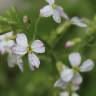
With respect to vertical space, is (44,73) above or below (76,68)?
above

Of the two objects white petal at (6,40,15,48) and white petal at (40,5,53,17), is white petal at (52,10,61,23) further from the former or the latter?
white petal at (6,40,15,48)

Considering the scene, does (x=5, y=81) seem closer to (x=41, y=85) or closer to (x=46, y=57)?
(x=41, y=85)

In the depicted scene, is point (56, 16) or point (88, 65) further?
point (88, 65)

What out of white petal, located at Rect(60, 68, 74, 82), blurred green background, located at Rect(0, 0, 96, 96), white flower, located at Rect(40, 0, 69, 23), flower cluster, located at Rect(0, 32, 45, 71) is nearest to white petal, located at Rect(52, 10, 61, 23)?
white flower, located at Rect(40, 0, 69, 23)

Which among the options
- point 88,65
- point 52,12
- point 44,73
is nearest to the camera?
point 52,12

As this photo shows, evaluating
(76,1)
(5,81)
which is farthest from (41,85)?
(76,1)

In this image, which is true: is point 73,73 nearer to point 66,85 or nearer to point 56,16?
point 66,85


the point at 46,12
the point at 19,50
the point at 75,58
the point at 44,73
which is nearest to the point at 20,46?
the point at 19,50
